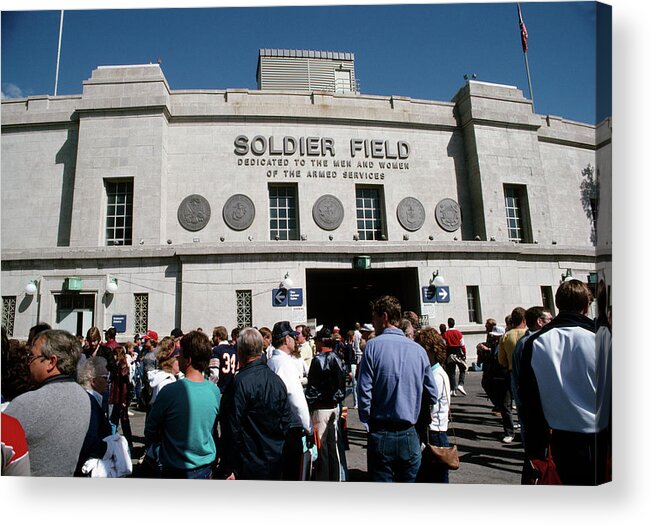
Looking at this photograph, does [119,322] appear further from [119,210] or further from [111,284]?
[119,210]

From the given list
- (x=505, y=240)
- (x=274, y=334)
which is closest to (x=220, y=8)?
(x=274, y=334)

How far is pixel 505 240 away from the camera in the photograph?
17.5 meters

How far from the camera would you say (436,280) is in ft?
49.4

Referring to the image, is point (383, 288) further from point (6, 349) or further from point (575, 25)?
point (6, 349)

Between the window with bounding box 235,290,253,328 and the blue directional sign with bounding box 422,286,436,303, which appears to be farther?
the blue directional sign with bounding box 422,286,436,303

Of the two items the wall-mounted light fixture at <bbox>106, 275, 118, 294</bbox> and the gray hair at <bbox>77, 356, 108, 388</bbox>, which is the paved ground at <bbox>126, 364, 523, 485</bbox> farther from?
the wall-mounted light fixture at <bbox>106, 275, 118, 294</bbox>

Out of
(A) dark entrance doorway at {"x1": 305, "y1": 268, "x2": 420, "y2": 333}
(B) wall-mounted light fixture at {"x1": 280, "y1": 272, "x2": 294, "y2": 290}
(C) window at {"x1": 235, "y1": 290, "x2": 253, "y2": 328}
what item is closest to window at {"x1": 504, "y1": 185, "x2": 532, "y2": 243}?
(A) dark entrance doorway at {"x1": 305, "y1": 268, "x2": 420, "y2": 333}

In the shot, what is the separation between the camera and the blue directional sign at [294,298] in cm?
1438

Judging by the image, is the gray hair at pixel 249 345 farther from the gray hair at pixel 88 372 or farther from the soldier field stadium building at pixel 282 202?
the soldier field stadium building at pixel 282 202

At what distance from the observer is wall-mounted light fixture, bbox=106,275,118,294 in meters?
13.3

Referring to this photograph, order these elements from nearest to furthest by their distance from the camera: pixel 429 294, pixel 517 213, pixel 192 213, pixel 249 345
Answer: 1. pixel 249 345
2. pixel 429 294
3. pixel 192 213
4. pixel 517 213

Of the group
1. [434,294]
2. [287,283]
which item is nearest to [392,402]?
[287,283]

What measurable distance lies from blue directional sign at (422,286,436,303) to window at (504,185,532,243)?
569cm

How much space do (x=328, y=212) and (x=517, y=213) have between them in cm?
869
